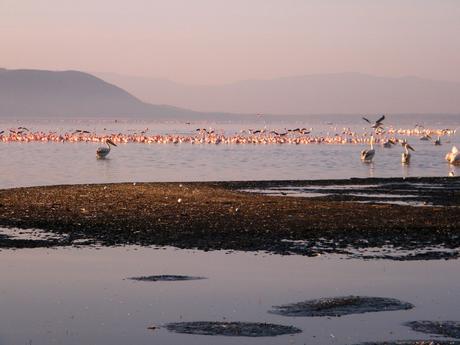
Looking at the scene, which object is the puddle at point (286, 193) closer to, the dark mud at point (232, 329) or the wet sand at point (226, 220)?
the wet sand at point (226, 220)

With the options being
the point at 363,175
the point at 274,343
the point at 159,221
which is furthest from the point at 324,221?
the point at 363,175

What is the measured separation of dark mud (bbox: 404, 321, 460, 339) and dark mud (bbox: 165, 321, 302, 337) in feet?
5.85

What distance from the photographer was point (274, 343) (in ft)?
47.5

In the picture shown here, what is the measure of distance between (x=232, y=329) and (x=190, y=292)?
354cm

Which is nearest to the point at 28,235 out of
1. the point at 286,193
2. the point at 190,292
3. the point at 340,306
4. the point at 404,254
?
the point at 190,292

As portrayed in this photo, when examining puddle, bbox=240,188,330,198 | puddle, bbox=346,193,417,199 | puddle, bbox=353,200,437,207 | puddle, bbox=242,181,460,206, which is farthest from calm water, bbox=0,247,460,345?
puddle, bbox=346,193,417,199

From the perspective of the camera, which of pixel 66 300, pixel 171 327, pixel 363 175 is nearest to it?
pixel 171 327

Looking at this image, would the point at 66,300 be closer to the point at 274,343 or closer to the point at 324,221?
the point at 274,343

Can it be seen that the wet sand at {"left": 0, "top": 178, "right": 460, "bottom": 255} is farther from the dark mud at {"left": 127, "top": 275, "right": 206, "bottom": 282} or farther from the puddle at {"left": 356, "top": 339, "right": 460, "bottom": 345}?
the puddle at {"left": 356, "top": 339, "right": 460, "bottom": 345}

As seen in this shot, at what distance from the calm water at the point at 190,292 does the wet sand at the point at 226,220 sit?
6.93 ft

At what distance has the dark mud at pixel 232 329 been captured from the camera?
49.7ft

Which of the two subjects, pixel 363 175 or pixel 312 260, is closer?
pixel 312 260

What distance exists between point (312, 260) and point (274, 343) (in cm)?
860

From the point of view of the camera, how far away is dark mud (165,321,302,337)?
15156 mm
